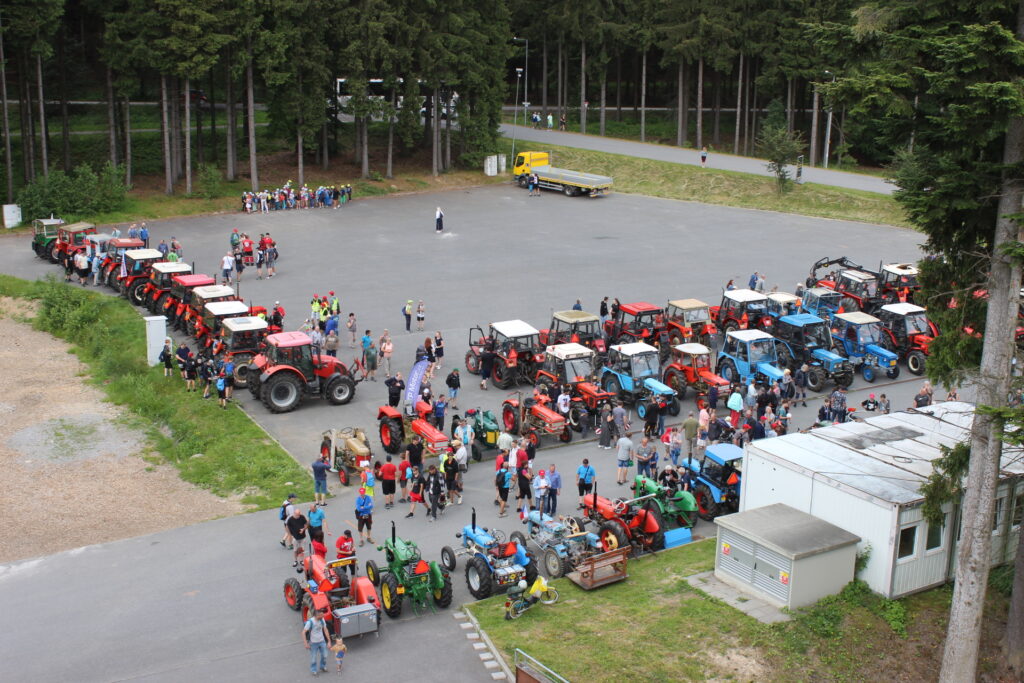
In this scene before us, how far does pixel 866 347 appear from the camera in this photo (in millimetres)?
28250

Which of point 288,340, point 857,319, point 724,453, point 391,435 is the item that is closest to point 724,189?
point 857,319

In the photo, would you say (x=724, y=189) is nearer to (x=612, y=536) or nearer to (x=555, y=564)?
(x=612, y=536)

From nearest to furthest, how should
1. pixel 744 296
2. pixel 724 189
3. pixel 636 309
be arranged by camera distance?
pixel 636 309
pixel 744 296
pixel 724 189

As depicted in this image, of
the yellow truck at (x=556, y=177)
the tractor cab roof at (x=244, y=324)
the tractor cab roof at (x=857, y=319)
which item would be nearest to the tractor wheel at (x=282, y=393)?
the tractor cab roof at (x=244, y=324)

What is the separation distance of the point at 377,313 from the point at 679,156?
33645mm

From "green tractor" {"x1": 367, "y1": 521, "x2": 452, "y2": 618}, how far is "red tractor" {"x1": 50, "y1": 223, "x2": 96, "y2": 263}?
86.6ft

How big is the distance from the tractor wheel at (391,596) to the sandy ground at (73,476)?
17.5ft

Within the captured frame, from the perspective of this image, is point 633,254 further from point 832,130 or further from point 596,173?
point 832,130

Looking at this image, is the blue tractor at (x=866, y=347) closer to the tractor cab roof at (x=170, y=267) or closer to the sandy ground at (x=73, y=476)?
the sandy ground at (x=73, y=476)

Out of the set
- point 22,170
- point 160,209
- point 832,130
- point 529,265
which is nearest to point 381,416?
point 529,265

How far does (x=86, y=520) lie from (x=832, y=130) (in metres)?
60.0

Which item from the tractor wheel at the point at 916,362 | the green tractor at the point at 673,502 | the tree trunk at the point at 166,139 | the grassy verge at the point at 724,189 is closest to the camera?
the green tractor at the point at 673,502

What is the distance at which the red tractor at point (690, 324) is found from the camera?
29406 mm

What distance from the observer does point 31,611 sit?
1572 centimetres
